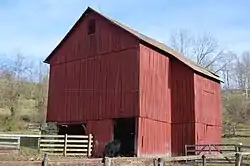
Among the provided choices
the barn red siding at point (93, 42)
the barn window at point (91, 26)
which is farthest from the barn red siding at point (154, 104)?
the barn window at point (91, 26)

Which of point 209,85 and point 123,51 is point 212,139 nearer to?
point 209,85

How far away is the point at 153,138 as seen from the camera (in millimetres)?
24625

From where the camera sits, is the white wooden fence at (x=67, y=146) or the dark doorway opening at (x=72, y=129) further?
the dark doorway opening at (x=72, y=129)

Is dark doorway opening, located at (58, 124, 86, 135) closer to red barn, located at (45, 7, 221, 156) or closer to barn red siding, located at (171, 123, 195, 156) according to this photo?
red barn, located at (45, 7, 221, 156)

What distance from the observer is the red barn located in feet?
79.9

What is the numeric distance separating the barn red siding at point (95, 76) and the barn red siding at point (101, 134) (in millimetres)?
458

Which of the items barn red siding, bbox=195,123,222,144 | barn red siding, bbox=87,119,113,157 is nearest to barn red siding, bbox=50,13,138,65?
barn red siding, bbox=87,119,113,157

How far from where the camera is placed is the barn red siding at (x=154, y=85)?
2416cm

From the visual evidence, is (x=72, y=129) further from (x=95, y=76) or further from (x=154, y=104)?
(x=154, y=104)

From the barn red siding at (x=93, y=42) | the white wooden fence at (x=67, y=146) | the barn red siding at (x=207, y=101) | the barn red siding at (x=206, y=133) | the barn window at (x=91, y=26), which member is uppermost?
the barn window at (x=91, y=26)

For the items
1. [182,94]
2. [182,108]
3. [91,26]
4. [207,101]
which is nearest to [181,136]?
[182,108]

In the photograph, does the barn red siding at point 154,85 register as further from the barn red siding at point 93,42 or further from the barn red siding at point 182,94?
the barn red siding at point 93,42

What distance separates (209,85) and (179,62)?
12.0ft

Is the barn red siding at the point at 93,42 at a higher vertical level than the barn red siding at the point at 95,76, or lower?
higher
